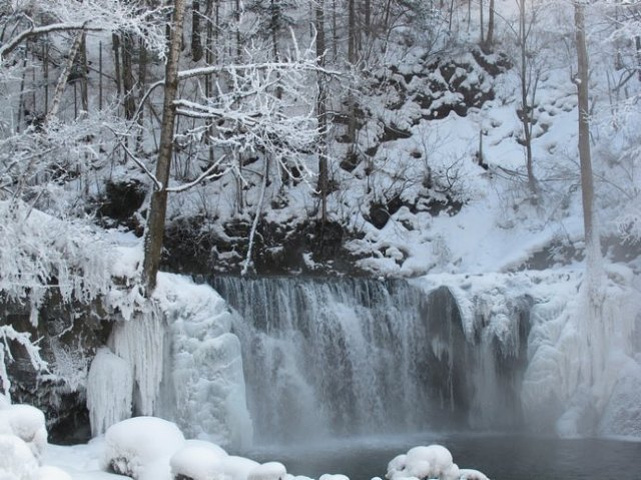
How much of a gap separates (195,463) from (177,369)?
420 centimetres

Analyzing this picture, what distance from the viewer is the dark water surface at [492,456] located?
32.6 feet

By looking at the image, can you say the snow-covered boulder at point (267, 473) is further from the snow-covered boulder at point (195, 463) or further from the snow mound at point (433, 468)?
the snow mound at point (433, 468)

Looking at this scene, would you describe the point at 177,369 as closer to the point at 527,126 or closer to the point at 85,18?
the point at 85,18

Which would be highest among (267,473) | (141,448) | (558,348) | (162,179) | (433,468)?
(162,179)

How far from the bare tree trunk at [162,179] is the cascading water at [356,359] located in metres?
2.87

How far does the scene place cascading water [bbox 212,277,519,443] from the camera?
12.8 metres

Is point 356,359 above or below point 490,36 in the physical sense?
below

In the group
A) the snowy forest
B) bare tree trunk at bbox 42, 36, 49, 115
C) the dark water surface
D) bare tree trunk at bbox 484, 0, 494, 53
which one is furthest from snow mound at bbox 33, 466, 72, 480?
bare tree trunk at bbox 484, 0, 494, 53

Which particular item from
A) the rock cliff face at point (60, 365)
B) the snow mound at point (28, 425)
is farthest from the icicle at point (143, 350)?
the snow mound at point (28, 425)

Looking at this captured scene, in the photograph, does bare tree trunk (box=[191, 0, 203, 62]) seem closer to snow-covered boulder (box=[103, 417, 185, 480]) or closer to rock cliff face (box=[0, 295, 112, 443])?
rock cliff face (box=[0, 295, 112, 443])

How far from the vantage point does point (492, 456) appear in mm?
11164

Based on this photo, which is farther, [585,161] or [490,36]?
[490,36]

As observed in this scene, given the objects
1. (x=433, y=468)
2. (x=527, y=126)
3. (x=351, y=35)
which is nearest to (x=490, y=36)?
(x=351, y=35)

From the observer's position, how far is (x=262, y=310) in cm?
1298
